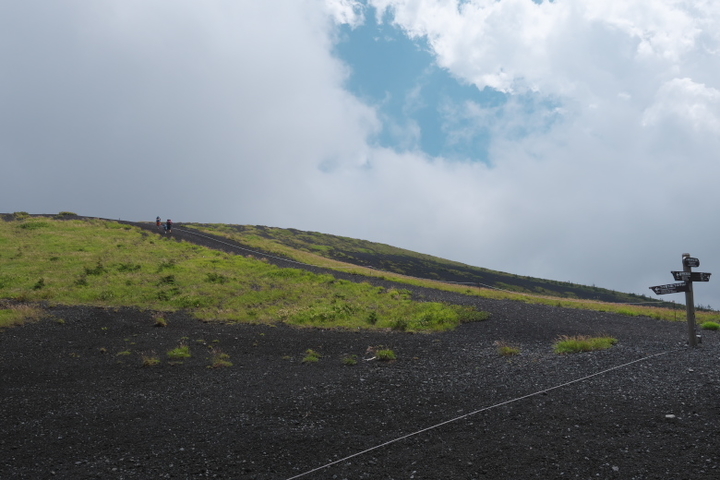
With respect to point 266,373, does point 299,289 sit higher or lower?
higher

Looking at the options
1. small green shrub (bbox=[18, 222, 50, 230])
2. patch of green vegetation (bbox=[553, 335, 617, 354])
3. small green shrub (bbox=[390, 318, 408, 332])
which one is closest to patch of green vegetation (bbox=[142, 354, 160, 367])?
small green shrub (bbox=[390, 318, 408, 332])

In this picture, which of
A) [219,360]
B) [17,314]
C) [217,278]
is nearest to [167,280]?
[217,278]

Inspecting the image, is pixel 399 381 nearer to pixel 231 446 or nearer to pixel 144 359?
pixel 231 446

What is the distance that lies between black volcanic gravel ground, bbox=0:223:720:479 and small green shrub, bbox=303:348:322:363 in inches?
11.1

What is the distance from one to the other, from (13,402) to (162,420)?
170 inches

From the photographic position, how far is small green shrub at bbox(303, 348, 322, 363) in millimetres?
15125

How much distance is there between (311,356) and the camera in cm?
1545

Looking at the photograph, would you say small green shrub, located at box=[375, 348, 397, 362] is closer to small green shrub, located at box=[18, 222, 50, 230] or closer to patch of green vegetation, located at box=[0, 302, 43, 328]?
patch of green vegetation, located at box=[0, 302, 43, 328]

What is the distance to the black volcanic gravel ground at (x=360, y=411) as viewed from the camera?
787 centimetres

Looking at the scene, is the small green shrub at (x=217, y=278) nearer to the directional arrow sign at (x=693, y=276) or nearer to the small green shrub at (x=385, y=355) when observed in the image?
the small green shrub at (x=385, y=355)

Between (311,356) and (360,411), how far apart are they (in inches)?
208

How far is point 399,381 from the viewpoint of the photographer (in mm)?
12461

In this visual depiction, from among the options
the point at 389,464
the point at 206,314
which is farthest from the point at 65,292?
the point at 389,464

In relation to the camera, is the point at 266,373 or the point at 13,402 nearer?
the point at 13,402
